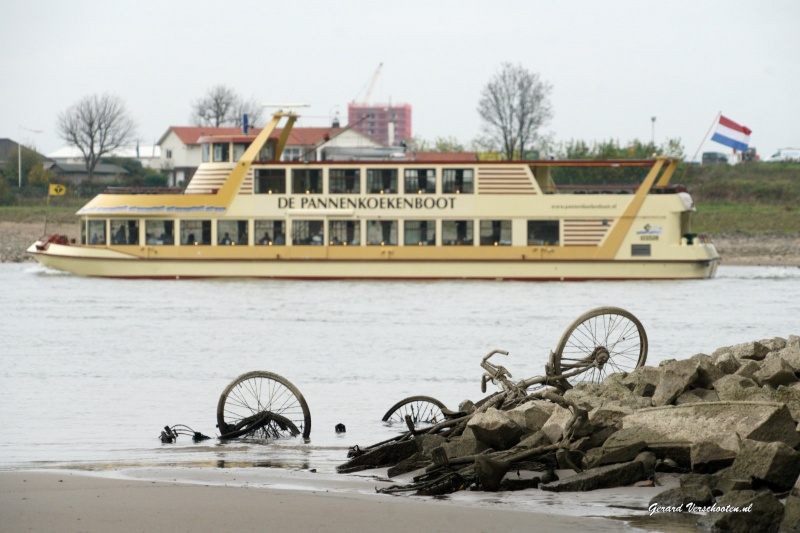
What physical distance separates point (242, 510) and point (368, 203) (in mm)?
28734

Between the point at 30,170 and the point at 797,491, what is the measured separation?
7183 cm

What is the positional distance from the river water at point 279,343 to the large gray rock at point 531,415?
1563 millimetres

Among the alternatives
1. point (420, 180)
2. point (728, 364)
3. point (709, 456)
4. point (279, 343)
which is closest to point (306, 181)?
point (420, 180)

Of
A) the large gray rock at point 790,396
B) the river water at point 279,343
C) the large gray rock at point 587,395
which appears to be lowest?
the river water at point 279,343

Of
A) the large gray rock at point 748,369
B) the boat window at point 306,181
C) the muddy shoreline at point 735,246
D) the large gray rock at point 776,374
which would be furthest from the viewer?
the muddy shoreline at point 735,246

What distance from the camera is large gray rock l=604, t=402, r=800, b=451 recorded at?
7898 millimetres

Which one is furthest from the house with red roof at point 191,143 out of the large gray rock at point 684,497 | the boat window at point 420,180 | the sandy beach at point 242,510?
the large gray rock at point 684,497

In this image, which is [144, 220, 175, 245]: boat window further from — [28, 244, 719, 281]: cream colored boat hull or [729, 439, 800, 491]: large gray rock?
[729, 439, 800, 491]: large gray rock

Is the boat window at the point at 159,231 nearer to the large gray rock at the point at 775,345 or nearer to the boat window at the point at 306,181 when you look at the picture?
the boat window at the point at 306,181

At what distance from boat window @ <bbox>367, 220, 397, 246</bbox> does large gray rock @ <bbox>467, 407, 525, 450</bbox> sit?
27.3 meters

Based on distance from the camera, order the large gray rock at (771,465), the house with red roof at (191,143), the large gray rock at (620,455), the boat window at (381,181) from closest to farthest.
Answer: the large gray rock at (771,465)
the large gray rock at (620,455)
the boat window at (381,181)
the house with red roof at (191,143)

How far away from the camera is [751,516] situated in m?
6.74

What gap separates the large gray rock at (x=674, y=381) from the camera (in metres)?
9.28

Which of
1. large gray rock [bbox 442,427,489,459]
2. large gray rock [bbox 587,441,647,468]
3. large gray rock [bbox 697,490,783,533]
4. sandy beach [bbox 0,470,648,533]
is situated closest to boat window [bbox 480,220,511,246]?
large gray rock [bbox 442,427,489,459]
